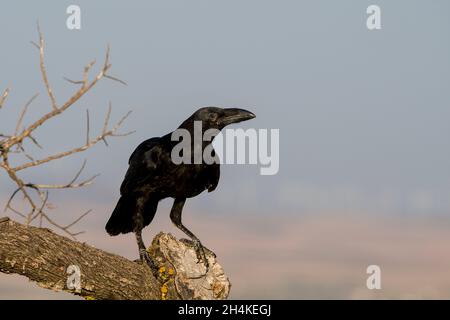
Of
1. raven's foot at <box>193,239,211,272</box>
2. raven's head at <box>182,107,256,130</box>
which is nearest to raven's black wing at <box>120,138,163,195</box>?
raven's head at <box>182,107,256,130</box>

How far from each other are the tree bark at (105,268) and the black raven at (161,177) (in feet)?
0.72

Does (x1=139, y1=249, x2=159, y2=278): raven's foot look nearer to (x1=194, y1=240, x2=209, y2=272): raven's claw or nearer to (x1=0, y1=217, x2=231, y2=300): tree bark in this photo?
(x1=0, y1=217, x2=231, y2=300): tree bark

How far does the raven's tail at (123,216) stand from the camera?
866 cm

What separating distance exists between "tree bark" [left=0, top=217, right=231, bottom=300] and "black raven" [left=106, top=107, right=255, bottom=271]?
0.22 meters

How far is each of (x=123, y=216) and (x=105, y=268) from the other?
1.65 metres

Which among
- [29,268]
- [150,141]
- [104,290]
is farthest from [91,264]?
[150,141]

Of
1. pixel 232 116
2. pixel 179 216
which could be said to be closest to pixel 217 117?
pixel 232 116

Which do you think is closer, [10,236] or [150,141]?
[10,236]

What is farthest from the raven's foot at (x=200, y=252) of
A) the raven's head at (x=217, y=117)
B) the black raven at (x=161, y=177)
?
the raven's head at (x=217, y=117)

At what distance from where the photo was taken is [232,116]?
8.62 m

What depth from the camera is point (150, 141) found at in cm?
869
